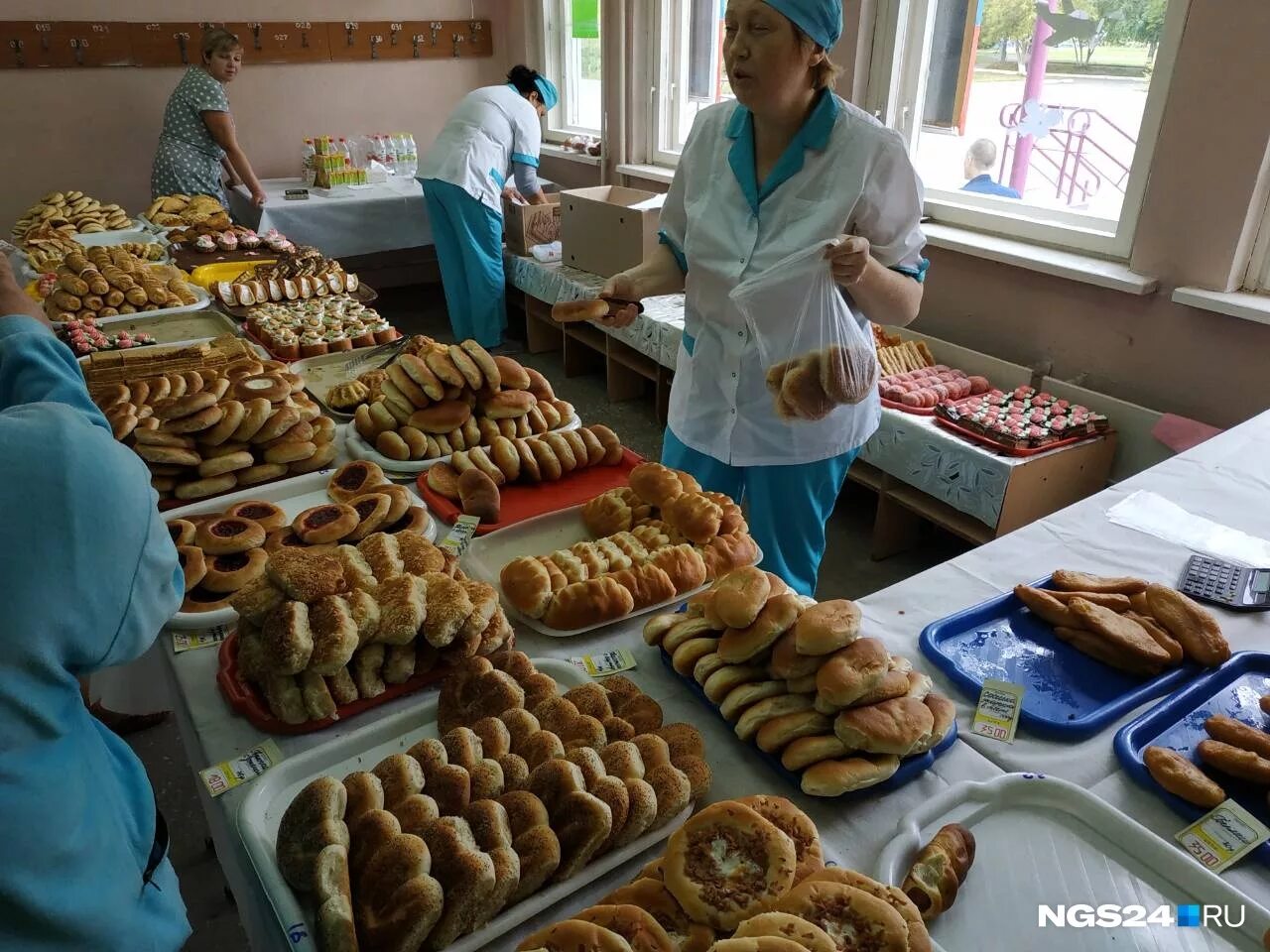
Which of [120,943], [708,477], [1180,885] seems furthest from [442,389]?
[1180,885]

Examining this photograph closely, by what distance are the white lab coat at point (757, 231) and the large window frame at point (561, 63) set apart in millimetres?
5726

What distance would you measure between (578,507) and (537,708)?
2.48 feet

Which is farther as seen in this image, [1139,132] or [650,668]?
[1139,132]

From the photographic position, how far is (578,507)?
1963mm

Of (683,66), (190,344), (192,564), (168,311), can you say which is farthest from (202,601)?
(683,66)

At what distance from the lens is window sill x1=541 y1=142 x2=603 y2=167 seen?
687 cm

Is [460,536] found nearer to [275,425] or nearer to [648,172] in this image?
[275,425]

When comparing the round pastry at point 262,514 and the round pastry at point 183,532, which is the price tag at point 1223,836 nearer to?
the round pastry at point 262,514

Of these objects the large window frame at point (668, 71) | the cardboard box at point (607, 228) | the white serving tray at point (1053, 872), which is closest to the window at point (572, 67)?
the large window frame at point (668, 71)

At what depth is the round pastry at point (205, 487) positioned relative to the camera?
198 centimetres

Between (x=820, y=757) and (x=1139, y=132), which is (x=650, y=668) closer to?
(x=820, y=757)

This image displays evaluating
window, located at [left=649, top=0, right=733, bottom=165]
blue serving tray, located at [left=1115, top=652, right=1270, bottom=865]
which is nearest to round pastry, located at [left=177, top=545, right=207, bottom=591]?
blue serving tray, located at [left=1115, top=652, right=1270, bottom=865]

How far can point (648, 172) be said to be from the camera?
612cm

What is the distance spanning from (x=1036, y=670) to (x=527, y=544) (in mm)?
1051
